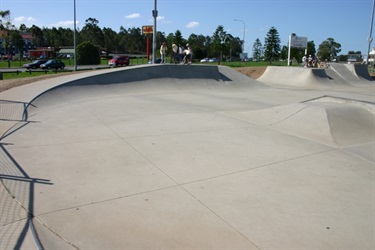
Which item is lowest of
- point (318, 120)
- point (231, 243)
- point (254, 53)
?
point (231, 243)

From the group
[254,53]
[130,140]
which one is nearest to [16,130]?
[130,140]

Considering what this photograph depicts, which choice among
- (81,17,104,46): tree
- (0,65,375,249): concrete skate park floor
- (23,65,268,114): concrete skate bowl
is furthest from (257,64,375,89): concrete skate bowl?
(81,17,104,46): tree

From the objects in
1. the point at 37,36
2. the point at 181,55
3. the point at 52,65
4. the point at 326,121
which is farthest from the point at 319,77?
the point at 37,36

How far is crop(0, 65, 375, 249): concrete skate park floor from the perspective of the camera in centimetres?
324

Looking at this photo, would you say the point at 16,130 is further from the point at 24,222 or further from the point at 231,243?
the point at 231,243

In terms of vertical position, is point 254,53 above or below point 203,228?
above

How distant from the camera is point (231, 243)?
3111 millimetres

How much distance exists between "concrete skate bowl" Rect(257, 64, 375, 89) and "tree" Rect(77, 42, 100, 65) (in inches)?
1202

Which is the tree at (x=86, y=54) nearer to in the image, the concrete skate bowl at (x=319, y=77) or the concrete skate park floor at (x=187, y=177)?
the concrete skate bowl at (x=319, y=77)

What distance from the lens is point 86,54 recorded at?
48.3 meters

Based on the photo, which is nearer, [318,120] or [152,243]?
[152,243]

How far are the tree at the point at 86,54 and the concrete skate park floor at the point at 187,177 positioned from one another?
41124 millimetres

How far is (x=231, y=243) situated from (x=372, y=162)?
14.3 feet

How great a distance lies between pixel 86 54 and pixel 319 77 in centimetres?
3641
